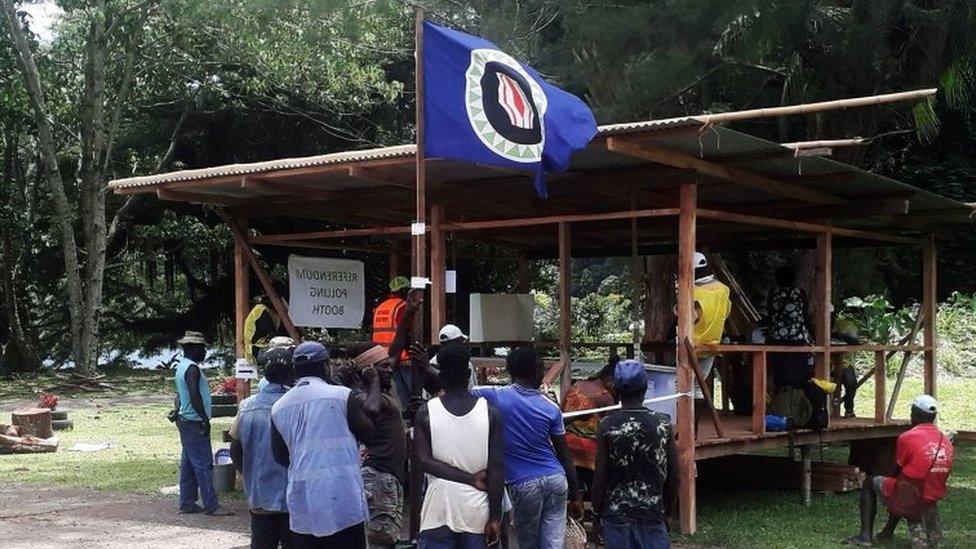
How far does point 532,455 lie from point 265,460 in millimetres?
1512

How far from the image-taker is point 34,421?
50.6 ft

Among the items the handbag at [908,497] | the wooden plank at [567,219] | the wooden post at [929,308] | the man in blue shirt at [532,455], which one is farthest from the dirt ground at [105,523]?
the wooden post at [929,308]

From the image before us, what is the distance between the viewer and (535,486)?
19.3 feet

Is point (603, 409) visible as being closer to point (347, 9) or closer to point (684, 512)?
point (684, 512)

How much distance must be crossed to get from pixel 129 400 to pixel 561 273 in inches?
556

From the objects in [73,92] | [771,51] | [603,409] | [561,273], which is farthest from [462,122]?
[73,92]

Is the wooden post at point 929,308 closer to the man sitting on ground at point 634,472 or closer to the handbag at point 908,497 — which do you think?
the handbag at point 908,497

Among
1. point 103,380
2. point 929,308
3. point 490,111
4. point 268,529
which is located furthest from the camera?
point 103,380

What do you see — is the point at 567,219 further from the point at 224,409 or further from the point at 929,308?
the point at 224,409

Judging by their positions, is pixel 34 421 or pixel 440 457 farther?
pixel 34 421

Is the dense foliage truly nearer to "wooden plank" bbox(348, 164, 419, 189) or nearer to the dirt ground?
"wooden plank" bbox(348, 164, 419, 189)

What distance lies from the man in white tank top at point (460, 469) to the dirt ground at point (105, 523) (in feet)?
12.7

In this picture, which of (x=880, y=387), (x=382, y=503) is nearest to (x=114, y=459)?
(x=382, y=503)

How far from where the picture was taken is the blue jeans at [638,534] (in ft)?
18.7
